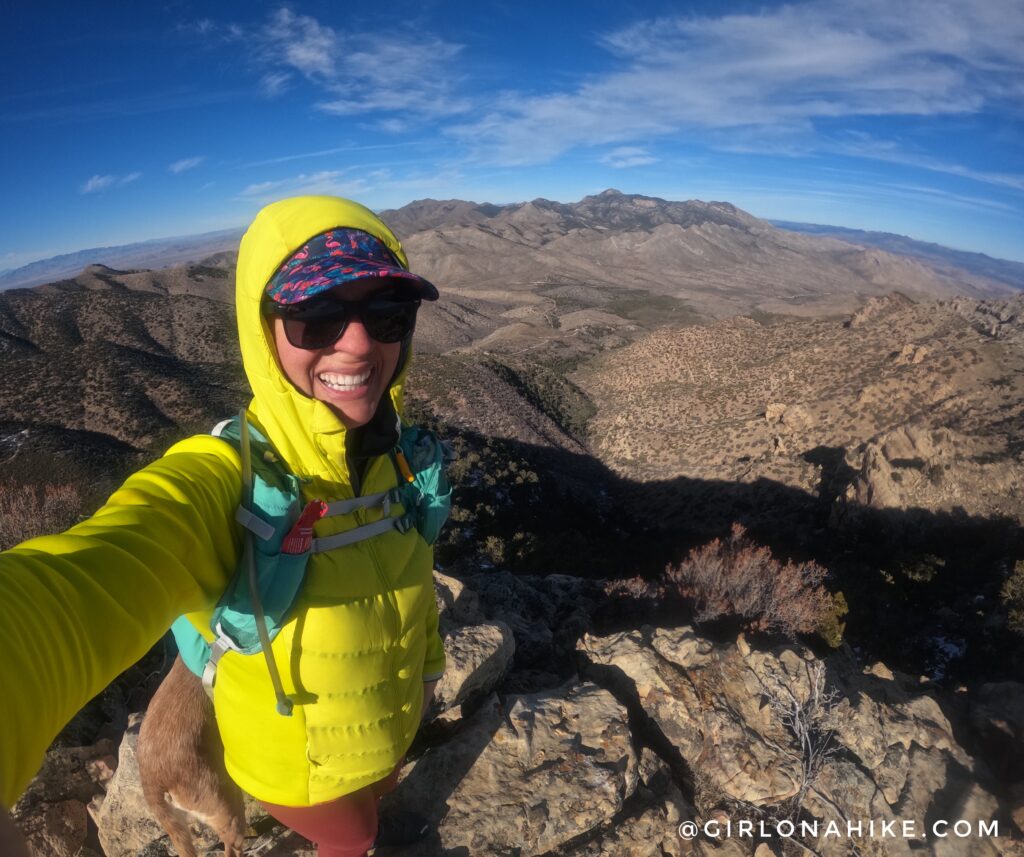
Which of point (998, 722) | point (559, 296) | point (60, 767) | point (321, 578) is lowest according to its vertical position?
point (998, 722)

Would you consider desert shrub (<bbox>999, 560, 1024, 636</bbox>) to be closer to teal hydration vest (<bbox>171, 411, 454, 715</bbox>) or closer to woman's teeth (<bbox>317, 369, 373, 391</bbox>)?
teal hydration vest (<bbox>171, 411, 454, 715</bbox>)

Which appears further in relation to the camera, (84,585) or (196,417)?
(196,417)

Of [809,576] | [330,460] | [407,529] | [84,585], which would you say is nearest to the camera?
[84,585]

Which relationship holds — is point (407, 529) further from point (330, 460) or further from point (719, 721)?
point (719, 721)

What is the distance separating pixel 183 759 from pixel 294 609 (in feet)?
3.66

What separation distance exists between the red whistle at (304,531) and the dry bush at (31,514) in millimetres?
11000

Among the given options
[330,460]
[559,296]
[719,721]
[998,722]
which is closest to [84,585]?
[330,460]

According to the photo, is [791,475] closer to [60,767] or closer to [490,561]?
[490,561]

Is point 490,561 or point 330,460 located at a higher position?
point 330,460

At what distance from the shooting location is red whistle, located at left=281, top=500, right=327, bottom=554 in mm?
1470

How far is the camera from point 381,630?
1.79 meters

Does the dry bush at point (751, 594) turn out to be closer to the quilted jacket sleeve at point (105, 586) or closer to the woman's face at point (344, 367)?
the woman's face at point (344, 367)

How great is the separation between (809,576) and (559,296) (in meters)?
94.9

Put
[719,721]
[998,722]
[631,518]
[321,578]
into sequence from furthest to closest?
[631,518], [998,722], [719,721], [321,578]
